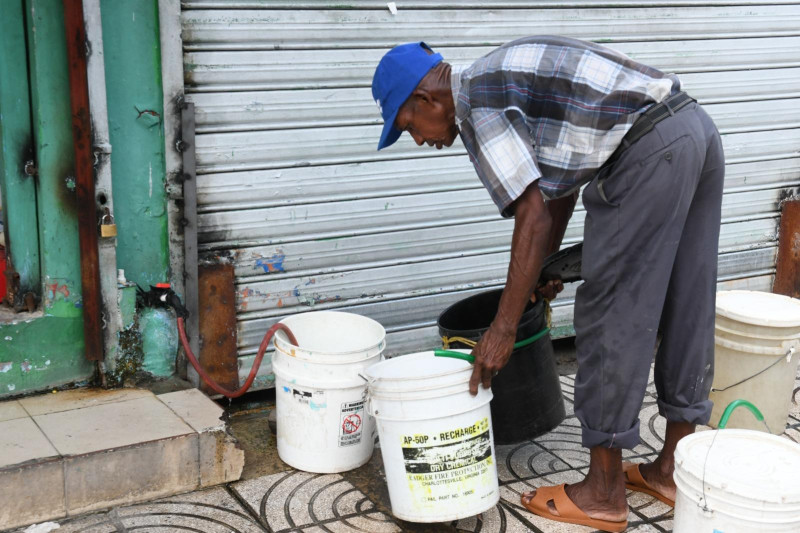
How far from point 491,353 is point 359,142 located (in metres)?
1.65

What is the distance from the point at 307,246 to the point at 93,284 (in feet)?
3.32

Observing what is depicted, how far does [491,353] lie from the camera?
9.94ft

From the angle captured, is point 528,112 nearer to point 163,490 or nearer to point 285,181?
point 285,181

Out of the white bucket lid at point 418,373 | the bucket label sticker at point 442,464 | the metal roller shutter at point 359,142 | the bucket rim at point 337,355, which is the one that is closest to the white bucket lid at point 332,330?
the bucket rim at point 337,355

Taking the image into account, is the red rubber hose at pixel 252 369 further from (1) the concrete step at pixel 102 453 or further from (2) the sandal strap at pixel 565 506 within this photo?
(2) the sandal strap at pixel 565 506

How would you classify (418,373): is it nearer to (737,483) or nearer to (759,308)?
(737,483)

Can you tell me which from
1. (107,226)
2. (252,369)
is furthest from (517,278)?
(107,226)

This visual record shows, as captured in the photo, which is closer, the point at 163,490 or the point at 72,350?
the point at 163,490

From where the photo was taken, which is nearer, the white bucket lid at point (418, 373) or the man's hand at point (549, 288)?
the white bucket lid at point (418, 373)

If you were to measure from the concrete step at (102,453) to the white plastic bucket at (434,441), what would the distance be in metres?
0.78

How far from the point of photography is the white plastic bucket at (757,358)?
3.95m

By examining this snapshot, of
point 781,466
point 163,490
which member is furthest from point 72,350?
point 781,466

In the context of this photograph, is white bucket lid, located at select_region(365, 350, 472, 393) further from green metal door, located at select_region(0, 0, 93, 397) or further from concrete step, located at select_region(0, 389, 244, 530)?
green metal door, located at select_region(0, 0, 93, 397)

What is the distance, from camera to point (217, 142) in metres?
3.98
